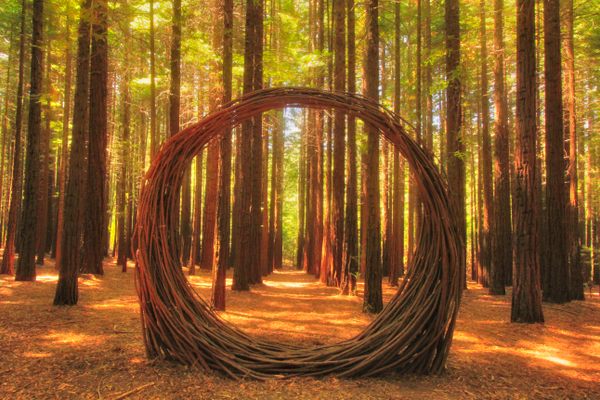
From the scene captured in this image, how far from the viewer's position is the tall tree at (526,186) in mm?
6848

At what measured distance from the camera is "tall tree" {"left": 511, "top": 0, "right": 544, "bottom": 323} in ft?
22.5

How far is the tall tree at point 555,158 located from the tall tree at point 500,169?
1394mm

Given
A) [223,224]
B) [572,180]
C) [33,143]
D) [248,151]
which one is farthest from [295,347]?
[572,180]

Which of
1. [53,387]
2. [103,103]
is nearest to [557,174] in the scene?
[53,387]

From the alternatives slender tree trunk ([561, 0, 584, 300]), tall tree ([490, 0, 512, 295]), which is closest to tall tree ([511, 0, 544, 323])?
Answer: tall tree ([490, 0, 512, 295])

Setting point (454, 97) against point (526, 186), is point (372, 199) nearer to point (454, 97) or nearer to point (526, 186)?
point (526, 186)

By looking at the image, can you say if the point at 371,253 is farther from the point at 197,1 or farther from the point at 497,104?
the point at 197,1

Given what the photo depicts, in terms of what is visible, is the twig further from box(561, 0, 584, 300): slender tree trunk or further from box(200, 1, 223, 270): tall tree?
box(561, 0, 584, 300): slender tree trunk

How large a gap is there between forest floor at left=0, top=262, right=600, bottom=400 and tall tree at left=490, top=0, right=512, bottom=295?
2625mm

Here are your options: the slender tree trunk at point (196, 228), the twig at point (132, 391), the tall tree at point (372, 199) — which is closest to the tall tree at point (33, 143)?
the slender tree trunk at point (196, 228)

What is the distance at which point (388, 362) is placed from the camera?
3.51 m

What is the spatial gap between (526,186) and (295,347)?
5.27 metres

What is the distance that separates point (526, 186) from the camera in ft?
22.8

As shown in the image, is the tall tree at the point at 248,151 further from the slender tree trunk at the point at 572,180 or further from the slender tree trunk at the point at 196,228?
the slender tree trunk at the point at 572,180
